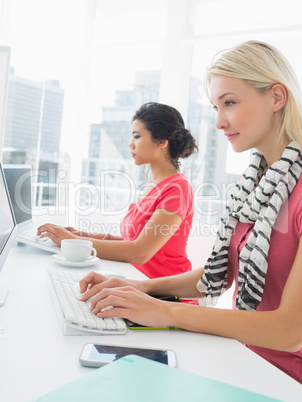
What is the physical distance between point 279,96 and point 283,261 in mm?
466

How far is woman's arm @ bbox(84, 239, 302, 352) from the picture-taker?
0.87 meters

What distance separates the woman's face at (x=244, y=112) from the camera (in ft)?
3.87

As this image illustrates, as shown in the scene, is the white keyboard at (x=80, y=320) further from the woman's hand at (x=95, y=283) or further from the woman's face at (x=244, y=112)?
the woman's face at (x=244, y=112)

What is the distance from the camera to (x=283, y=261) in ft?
3.60

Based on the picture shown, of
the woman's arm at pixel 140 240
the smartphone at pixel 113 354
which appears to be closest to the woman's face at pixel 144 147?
the woman's arm at pixel 140 240

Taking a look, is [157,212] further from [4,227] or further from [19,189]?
[4,227]

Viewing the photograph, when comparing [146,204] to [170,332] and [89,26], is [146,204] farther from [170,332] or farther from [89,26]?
[89,26]

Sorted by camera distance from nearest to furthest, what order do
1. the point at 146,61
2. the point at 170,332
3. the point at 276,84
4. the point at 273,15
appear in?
the point at 170,332
the point at 276,84
the point at 273,15
the point at 146,61

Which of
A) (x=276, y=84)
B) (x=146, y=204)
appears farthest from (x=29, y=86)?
(x=276, y=84)

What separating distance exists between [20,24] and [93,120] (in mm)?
1346

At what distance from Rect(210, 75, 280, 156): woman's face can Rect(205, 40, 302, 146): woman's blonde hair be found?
0.02 meters

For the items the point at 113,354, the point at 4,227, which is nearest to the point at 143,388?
the point at 113,354

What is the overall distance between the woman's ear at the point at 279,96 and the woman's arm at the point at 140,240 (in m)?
0.79

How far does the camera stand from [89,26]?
4.94 metres
